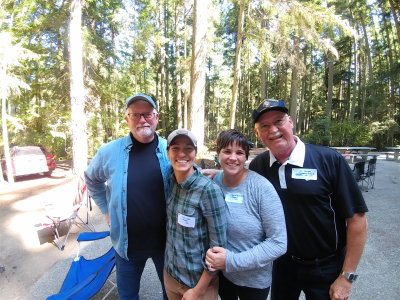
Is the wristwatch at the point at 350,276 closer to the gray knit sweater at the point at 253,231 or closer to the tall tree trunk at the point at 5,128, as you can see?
the gray knit sweater at the point at 253,231

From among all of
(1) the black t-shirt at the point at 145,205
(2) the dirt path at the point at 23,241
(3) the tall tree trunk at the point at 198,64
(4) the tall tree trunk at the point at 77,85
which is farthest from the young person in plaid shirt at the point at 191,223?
(4) the tall tree trunk at the point at 77,85

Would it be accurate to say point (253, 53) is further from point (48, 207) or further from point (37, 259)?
point (37, 259)

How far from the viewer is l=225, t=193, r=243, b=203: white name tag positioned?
60.2 inches

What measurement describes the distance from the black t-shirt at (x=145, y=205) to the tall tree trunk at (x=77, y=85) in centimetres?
723

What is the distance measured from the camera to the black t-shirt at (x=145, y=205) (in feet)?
6.21

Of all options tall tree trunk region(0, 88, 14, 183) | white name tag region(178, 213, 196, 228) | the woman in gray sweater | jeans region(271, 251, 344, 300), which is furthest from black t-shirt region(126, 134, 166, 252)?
tall tree trunk region(0, 88, 14, 183)

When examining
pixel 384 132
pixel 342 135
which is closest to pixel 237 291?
pixel 342 135

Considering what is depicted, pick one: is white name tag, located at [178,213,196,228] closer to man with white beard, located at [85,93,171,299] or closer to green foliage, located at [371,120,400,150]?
man with white beard, located at [85,93,171,299]

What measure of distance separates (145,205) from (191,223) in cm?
53

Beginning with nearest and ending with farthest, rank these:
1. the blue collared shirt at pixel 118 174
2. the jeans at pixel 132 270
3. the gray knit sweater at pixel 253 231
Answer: the gray knit sweater at pixel 253 231, the blue collared shirt at pixel 118 174, the jeans at pixel 132 270

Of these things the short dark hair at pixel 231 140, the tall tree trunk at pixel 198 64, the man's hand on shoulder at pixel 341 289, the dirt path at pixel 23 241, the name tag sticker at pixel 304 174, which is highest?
the tall tree trunk at pixel 198 64

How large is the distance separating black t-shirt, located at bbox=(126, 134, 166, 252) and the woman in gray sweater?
Answer: 0.53m

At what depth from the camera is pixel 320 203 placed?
1.56 m

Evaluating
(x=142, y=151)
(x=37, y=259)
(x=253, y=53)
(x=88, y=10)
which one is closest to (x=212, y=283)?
(x=142, y=151)
